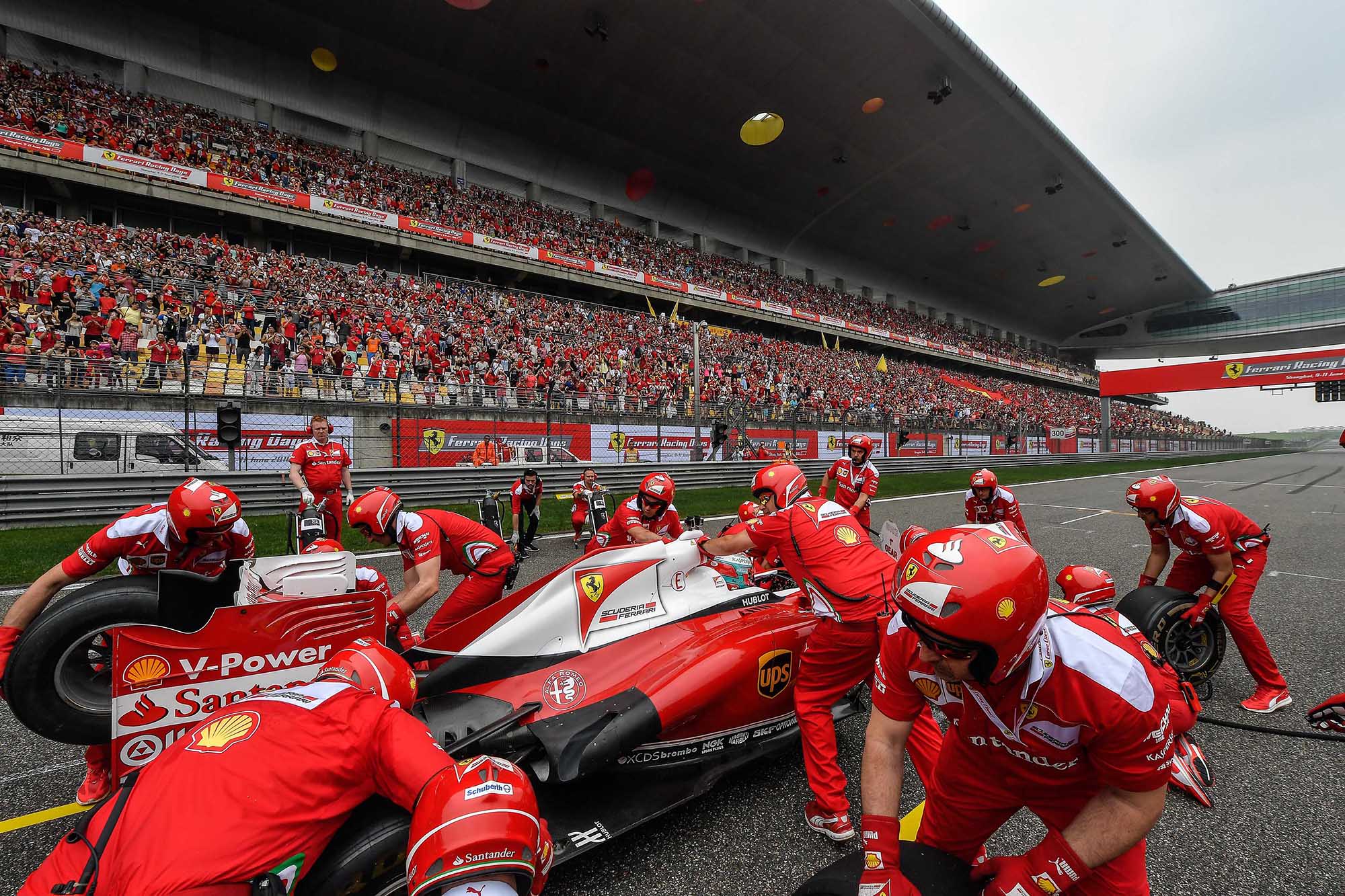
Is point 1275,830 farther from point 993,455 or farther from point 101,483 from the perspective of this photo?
point 993,455

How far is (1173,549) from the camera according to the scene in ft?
31.2

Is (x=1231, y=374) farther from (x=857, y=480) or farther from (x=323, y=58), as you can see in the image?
(x=323, y=58)

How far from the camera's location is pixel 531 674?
9.52 ft

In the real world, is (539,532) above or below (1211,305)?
below

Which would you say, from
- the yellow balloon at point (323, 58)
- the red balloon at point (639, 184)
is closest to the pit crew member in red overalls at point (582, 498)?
the yellow balloon at point (323, 58)

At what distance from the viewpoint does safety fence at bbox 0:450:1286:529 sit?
29.8ft

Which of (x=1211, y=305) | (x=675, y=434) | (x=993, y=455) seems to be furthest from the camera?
(x=1211, y=305)

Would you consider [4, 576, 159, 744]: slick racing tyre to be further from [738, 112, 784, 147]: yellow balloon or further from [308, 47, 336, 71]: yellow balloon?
[738, 112, 784, 147]: yellow balloon

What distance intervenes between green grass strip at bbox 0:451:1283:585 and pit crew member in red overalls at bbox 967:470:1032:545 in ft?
19.5

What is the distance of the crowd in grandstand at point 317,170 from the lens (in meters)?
19.1

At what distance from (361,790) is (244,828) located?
0.29 meters

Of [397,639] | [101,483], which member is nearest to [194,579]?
[397,639]

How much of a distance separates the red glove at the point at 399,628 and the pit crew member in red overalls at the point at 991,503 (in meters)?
5.67

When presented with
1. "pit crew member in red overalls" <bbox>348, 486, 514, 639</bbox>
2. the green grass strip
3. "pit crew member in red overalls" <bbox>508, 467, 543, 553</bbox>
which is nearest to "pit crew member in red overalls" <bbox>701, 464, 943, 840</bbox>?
"pit crew member in red overalls" <bbox>348, 486, 514, 639</bbox>
